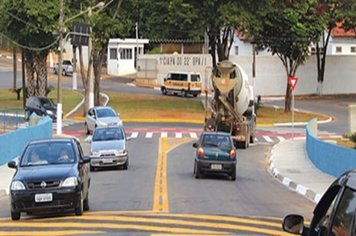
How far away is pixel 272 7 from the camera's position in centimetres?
6284

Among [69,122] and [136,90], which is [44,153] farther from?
[136,90]

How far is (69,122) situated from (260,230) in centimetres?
4146

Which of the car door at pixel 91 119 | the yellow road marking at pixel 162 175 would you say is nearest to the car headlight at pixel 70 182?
the yellow road marking at pixel 162 175

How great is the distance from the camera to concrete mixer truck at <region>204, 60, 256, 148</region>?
40.2m

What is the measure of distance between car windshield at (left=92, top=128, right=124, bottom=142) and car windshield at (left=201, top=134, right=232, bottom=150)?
4.42 meters

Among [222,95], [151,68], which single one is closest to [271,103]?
[151,68]

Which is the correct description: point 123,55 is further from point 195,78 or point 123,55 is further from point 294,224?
point 294,224

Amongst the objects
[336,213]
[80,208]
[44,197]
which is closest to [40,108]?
[80,208]

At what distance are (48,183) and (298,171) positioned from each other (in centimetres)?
1563

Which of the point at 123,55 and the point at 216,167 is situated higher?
the point at 123,55

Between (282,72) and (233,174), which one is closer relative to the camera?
(233,174)

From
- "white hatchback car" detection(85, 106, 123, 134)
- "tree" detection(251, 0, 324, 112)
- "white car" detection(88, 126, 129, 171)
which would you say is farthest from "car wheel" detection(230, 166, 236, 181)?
"tree" detection(251, 0, 324, 112)

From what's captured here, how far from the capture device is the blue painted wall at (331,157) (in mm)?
26500

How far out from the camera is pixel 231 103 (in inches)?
1646
